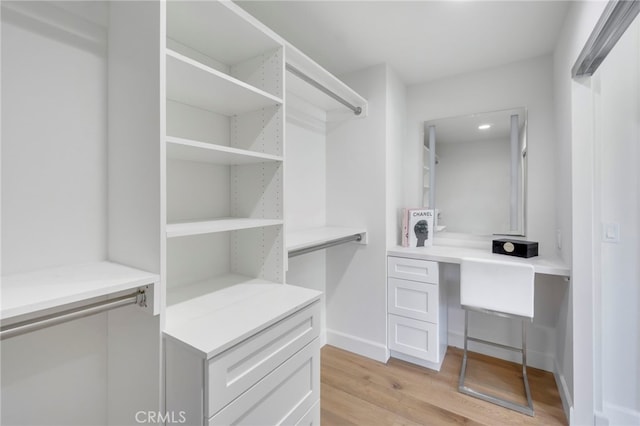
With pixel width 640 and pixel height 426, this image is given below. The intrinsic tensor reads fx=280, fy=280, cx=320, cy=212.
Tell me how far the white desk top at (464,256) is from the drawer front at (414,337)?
20.6 inches

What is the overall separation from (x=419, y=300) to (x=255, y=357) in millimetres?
1585

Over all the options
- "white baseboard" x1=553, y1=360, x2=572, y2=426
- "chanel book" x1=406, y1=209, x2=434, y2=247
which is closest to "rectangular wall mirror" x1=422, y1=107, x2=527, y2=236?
"chanel book" x1=406, y1=209, x2=434, y2=247

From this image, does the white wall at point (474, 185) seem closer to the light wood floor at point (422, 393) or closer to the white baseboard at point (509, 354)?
the white baseboard at point (509, 354)

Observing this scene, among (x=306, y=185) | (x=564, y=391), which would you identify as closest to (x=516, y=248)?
(x=564, y=391)

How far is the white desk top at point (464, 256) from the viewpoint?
1.80m

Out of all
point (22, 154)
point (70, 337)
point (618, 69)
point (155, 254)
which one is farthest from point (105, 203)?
point (618, 69)

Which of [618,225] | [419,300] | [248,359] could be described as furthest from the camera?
[419,300]

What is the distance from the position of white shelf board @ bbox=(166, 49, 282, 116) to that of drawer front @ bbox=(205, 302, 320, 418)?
1.03 m

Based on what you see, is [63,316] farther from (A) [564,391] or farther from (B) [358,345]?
(A) [564,391]

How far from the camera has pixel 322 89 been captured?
2.00m

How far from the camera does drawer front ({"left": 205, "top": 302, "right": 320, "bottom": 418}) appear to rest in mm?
880

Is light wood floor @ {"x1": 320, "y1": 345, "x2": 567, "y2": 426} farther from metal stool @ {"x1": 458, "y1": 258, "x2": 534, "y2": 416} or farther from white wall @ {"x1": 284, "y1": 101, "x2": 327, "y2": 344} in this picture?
white wall @ {"x1": 284, "y1": 101, "x2": 327, "y2": 344}

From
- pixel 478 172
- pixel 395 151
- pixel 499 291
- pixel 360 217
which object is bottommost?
pixel 499 291

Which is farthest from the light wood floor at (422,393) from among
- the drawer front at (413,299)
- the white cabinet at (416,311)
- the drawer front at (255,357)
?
the drawer front at (255,357)
